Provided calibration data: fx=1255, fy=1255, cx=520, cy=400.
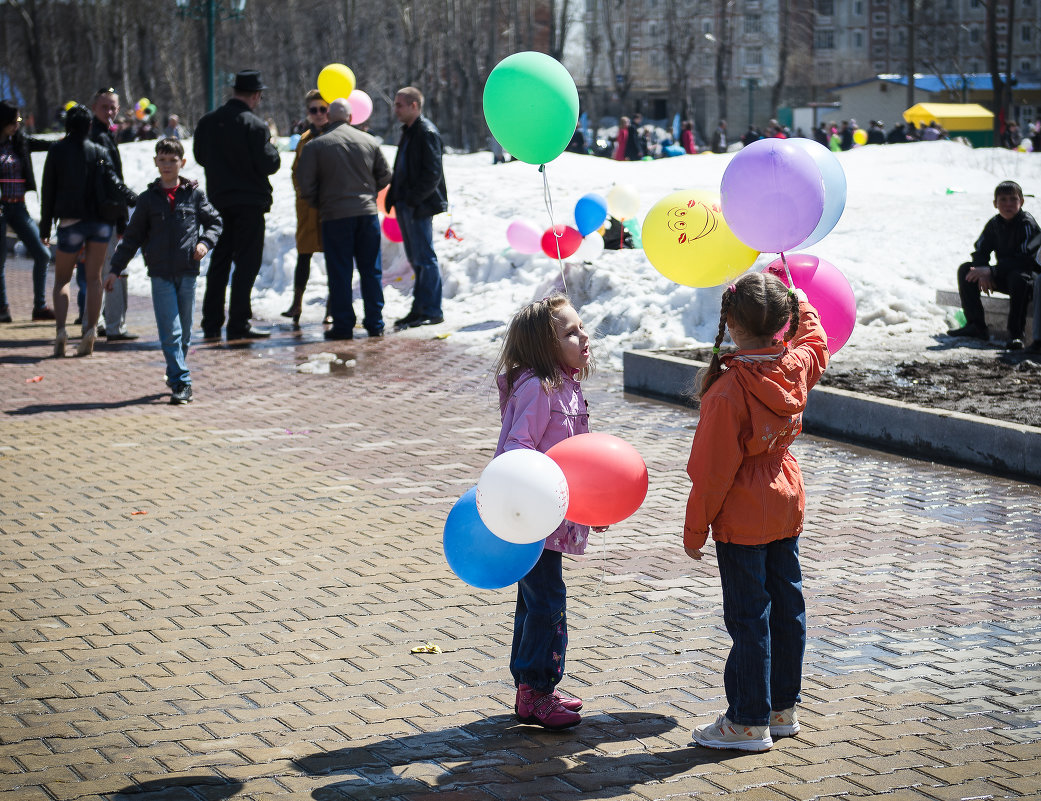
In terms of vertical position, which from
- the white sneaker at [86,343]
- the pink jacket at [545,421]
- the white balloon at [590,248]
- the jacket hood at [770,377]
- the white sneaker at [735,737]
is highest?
the white balloon at [590,248]

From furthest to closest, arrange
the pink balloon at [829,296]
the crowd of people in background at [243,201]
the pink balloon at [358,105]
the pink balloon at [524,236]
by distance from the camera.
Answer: the pink balloon at [358,105]
the pink balloon at [524,236]
the crowd of people in background at [243,201]
the pink balloon at [829,296]

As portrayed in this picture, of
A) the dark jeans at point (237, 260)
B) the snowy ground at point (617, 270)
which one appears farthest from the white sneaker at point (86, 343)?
the snowy ground at point (617, 270)

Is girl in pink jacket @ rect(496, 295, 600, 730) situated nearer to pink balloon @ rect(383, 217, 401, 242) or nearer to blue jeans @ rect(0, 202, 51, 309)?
blue jeans @ rect(0, 202, 51, 309)

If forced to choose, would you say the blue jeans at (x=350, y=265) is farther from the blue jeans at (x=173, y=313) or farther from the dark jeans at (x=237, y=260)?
the blue jeans at (x=173, y=313)

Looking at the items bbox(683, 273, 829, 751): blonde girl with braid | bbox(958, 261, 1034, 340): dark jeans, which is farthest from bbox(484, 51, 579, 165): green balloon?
bbox(958, 261, 1034, 340): dark jeans

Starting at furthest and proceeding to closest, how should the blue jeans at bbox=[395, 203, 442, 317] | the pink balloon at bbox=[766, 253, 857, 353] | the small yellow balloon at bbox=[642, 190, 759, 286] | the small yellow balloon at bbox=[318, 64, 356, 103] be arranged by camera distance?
the small yellow balloon at bbox=[318, 64, 356, 103]
the blue jeans at bbox=[395, 203, 442, 317]
the small yellow balloon at bbox=[642, 190, 759, 286]
the pink balloon at bbox=[766, 253, 857, 353]

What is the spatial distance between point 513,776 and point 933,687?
65.7 inches

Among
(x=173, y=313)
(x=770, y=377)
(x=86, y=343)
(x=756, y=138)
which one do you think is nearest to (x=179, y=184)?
(x=173, y=313)

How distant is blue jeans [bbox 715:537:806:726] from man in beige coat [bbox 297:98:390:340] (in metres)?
9.21

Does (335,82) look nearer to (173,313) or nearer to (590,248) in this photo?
(590,248)

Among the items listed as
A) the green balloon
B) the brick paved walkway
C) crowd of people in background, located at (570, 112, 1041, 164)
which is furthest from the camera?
crowd of people in background, located at (570, 112, 1041, 164)

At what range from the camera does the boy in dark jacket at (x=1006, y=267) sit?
36.0 feet

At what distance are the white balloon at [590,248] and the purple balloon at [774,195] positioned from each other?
28.1 ft

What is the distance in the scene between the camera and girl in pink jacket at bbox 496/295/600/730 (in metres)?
4.17
